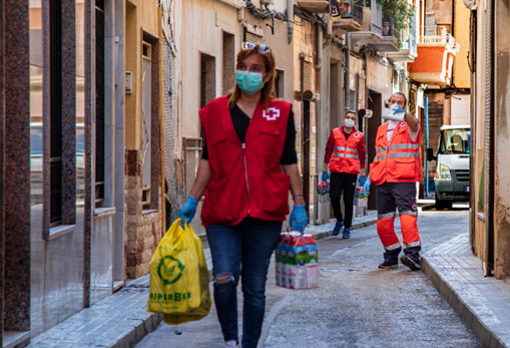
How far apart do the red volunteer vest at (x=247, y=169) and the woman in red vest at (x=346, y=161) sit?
410 inches

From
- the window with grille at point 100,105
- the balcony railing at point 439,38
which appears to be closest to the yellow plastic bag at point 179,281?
the window with grille at point 100,105

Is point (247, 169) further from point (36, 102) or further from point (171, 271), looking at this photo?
point (36, 102)

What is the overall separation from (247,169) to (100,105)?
3.64 meters

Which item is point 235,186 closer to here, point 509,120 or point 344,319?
point 344,319

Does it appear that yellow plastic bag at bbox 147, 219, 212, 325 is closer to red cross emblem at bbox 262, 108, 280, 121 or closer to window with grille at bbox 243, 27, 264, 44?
red cross emblem at bbox 262, 108, 280, 121

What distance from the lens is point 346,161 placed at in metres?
16.0

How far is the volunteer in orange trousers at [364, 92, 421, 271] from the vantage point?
10.6 meters

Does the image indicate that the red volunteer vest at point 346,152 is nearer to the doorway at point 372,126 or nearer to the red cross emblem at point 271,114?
the doorway at point 372,126

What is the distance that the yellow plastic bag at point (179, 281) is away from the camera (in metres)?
5.45

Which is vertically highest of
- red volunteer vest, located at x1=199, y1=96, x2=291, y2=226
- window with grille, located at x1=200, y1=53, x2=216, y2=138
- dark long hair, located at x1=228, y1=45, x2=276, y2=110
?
window with grille, located at x1=200, y1=53, x2=216, y2=138

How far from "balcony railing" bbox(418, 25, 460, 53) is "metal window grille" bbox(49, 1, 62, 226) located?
29.0 m

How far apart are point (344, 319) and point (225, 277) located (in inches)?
96.9

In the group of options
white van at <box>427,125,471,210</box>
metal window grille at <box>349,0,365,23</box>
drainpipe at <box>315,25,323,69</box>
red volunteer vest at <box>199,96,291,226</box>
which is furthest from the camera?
white van at <box>427,125,471,210</box>

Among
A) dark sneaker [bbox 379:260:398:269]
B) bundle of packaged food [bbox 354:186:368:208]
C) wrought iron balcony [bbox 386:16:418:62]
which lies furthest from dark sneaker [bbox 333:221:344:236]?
wrought iron balcony [bbox 386:16:418:62]
